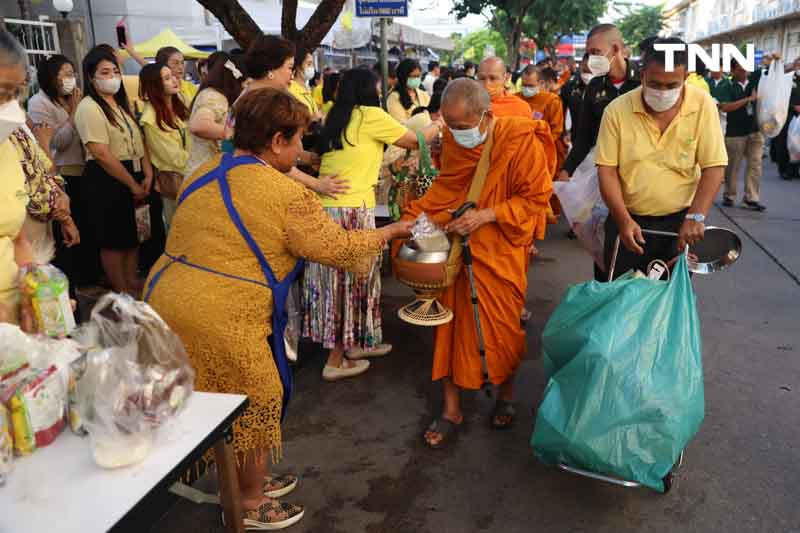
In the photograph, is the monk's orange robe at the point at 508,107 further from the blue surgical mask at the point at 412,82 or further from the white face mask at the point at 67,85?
the white face mask at the point at 67,85

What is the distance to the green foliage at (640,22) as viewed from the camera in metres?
55.3

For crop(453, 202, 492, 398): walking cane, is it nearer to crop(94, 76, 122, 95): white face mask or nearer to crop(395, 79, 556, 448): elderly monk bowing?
crop(395, 79, 556, 448): elderly monk bowing

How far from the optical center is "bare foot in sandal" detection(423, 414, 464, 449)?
3105 mm

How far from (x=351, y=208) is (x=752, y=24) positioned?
32234 mm

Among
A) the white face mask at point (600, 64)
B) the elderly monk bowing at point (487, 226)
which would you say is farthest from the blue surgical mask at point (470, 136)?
the white face mask at point (600, 64)

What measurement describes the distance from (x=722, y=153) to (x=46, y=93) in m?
4.57

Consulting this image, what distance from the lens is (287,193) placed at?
2.10 meters

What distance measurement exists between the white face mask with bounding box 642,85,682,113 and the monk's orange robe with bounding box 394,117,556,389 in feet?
1.62

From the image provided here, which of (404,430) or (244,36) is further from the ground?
(244,36)

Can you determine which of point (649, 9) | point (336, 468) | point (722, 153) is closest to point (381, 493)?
point (336, 468)

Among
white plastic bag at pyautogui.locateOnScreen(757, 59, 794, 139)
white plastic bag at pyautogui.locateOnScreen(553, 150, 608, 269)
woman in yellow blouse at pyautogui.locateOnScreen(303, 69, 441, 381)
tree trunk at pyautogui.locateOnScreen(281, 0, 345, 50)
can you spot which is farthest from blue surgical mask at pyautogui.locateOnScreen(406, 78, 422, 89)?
white plastic bag at pyautogui.locateOnScreen(757, 59, 794, 139)

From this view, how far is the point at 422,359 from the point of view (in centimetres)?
413

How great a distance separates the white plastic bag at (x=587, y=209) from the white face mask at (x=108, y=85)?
2940mm

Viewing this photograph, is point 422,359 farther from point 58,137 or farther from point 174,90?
point 58,137
